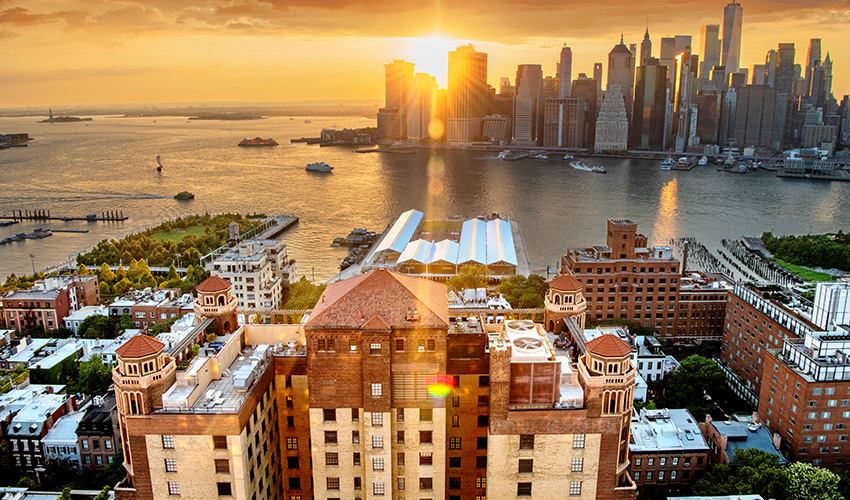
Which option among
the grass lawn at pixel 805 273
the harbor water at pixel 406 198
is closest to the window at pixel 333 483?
the harbor water at pixel 406 198

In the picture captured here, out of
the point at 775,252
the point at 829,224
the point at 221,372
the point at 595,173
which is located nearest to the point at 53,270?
the point at 221,372

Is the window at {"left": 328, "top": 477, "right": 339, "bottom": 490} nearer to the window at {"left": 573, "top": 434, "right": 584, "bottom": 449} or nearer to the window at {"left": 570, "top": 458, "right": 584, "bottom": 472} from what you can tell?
the window at {"left": 570, "top": 458, "right": 584, "bottom": 472}

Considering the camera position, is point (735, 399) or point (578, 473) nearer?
point (578, 473)

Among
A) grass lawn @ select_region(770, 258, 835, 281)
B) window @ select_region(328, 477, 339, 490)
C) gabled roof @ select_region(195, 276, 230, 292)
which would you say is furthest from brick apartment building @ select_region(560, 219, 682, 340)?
window @ select_region(328, 477, 339, 490)

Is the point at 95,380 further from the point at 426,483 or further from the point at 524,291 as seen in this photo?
the point at 524,291

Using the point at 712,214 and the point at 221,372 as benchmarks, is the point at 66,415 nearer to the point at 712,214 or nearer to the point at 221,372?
the point at 221,372

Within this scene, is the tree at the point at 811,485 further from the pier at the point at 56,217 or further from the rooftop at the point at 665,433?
the pier at the point at 56,217

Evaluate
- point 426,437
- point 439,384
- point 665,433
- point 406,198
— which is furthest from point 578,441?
point 406,198
